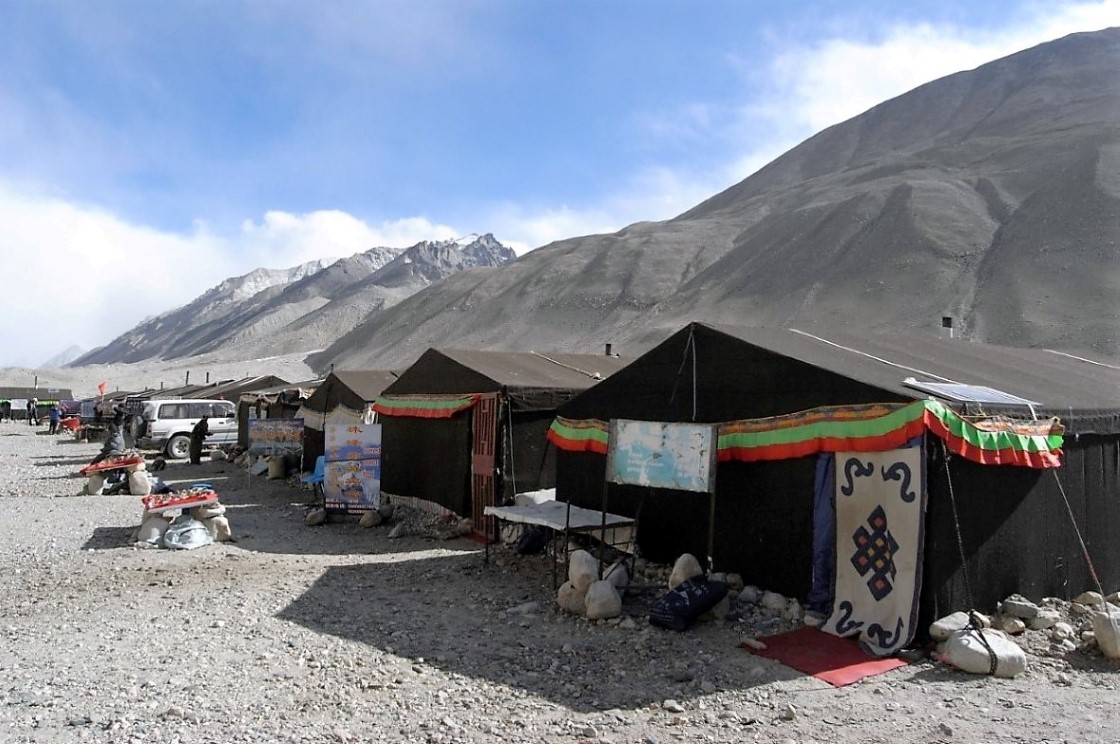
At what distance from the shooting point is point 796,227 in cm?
7538

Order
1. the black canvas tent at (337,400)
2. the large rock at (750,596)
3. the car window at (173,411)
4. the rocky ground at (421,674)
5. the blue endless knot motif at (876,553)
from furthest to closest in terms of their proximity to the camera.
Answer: the car window at (173,411), the black canvas tent at (337,400), the large rock at (750,596), the blue endless knot motif at (876,553), the rocky ground at (421,674)

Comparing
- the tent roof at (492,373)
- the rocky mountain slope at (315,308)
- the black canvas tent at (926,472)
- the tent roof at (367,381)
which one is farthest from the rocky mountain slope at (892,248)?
the black canvas tent at (926,472)

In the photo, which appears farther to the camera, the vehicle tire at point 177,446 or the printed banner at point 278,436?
the vehicle tire at point 177,446

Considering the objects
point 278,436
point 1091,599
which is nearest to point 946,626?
point 1091,599

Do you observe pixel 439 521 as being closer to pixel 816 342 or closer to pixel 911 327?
pixel 816 342

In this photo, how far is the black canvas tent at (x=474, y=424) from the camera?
12578mm

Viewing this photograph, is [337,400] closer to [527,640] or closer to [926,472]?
[527,640]

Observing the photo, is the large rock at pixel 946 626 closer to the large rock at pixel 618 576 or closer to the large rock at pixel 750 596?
the large rock at pixel 750 596

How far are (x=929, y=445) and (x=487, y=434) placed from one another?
7.08m

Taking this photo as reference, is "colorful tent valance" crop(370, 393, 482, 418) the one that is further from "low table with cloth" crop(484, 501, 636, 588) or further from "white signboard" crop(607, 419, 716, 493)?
"white signboard" crop(607, 419, 716, 493)

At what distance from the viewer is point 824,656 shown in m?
6.76

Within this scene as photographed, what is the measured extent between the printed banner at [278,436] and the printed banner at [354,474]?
6.38 metres

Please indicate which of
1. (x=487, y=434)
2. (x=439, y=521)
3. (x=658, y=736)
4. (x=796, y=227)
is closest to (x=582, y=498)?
(x=487, y=434)

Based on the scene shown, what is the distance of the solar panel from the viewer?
293 inches
